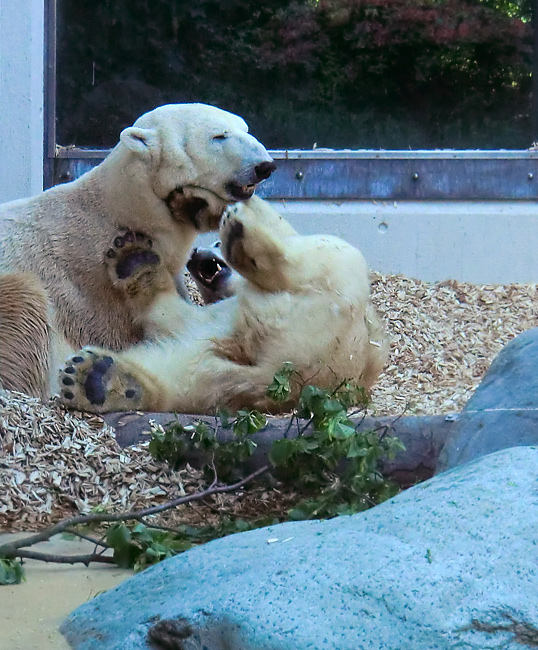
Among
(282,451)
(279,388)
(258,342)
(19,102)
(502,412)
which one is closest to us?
(502,412)

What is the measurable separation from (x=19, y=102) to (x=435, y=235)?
2.69m

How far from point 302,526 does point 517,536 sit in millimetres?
501

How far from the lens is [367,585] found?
1.60 m

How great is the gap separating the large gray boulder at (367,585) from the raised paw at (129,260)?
194 centimetres

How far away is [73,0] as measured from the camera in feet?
19.7

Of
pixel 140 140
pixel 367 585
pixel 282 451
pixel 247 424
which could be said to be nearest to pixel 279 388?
pixel 247 424

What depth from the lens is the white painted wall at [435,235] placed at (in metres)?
5.96

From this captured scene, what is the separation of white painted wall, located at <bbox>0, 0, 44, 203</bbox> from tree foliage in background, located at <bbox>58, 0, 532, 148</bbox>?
0.77 feet

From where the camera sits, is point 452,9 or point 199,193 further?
point 452,9

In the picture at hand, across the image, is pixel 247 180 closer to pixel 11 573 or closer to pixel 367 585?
pixel 11 573

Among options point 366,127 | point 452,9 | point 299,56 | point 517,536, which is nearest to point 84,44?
point 299,56

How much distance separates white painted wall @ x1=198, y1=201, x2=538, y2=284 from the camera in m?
5.96

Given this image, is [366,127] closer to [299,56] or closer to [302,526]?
[299,56]

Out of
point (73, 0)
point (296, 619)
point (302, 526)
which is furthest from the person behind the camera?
point (73, 0)
